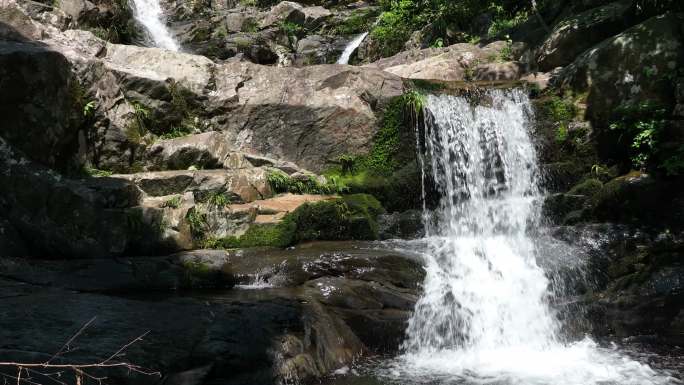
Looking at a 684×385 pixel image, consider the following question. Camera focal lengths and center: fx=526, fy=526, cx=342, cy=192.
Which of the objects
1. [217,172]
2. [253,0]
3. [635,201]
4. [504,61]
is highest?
[253,0]

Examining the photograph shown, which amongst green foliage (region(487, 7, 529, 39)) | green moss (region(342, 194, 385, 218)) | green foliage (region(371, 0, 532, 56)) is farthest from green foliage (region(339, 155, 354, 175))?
green foliage (region(487, 7, 529, 39))

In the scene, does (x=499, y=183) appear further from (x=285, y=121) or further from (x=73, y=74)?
(x=73, y=74)

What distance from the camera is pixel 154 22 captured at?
21344mm

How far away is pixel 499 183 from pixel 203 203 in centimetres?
606

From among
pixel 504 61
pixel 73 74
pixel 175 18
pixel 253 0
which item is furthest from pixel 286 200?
pixel 253 0

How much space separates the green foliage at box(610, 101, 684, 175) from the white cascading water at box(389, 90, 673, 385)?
6.08 feet

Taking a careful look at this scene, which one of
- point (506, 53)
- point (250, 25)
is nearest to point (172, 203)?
point (506, 53)

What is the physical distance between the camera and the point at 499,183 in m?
11.0

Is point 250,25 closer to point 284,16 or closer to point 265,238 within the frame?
point 284,16

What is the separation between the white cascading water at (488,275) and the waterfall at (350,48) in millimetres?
8802

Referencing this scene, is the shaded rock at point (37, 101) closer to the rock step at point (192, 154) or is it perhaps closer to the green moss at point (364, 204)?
the rock step at point (192, 154)

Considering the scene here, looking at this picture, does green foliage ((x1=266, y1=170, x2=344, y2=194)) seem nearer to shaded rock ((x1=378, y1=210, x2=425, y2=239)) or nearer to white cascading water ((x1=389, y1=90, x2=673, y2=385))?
shaded rock ((x1=378, y1=210, x2=425, y2=239))

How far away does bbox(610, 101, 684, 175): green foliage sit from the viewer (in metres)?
8.79

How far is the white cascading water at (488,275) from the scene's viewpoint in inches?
228
